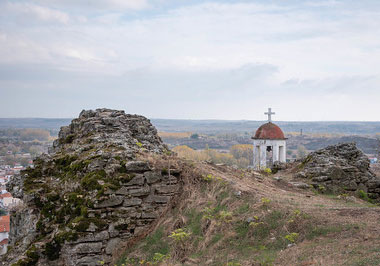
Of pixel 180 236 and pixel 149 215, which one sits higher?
pixel 149 215

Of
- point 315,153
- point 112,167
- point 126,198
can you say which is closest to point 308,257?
point 126,198

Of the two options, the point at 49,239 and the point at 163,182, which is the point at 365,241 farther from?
the point at 49,239

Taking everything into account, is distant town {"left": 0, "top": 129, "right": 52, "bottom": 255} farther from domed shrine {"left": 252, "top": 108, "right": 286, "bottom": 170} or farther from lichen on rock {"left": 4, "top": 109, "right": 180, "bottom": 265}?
domed shrine {"left": 252, "top": 108, "right": 286, "bottom": 170}

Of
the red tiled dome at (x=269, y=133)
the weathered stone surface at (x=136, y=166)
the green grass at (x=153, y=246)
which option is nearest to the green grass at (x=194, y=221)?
the green grass at (x=153, y=246)

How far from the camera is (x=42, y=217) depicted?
10016 millimetres

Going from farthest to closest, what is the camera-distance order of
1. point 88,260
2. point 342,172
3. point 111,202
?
point 342,172
point 111,202
point 88,260

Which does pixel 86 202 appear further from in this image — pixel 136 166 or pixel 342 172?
pixel 342 172

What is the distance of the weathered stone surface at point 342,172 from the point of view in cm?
1455

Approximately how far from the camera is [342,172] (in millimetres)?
14750

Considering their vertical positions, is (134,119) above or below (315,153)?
above

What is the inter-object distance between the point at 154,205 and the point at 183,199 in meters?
0.84

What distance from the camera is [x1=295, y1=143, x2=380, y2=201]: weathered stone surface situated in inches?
573

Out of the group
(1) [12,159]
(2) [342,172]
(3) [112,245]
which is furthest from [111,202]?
(1) [12,159]

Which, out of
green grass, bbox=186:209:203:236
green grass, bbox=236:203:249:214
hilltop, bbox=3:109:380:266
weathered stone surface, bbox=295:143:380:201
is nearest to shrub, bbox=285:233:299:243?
hilltop, bbox=3:109:380:266
